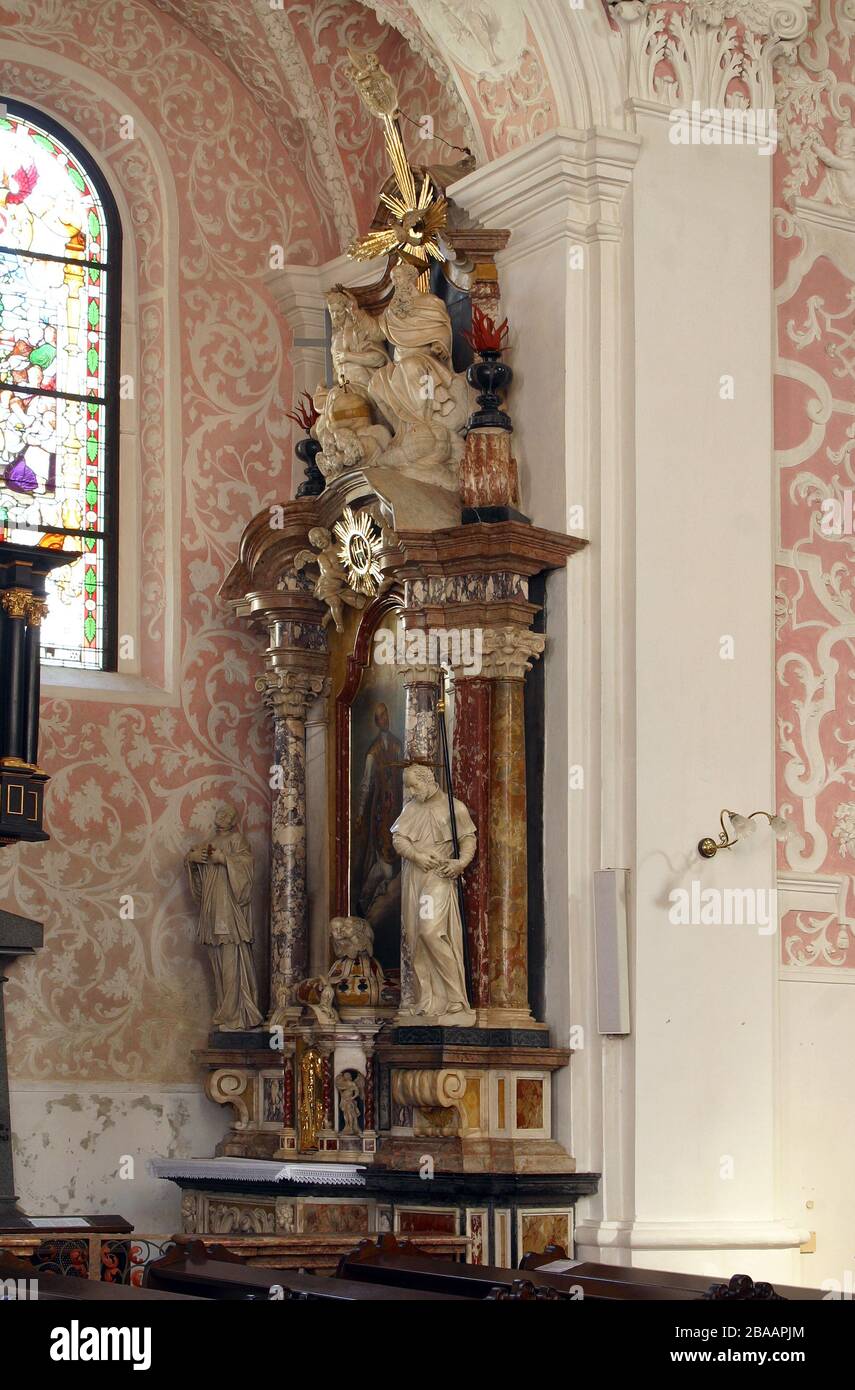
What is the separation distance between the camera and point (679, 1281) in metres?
6.89

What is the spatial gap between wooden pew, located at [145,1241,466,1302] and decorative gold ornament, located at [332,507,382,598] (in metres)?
3.57

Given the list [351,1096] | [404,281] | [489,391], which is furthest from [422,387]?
[351,1096]

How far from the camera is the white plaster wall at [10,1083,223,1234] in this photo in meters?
10.2

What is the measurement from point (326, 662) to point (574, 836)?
2.03m

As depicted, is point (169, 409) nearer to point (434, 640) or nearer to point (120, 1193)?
point (434, 640)

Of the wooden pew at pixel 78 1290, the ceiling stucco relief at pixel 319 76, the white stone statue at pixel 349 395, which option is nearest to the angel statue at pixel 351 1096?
the white stone statue at pixel 349 395

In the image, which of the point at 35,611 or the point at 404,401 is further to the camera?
the point at 404,401

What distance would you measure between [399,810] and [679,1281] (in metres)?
3.63

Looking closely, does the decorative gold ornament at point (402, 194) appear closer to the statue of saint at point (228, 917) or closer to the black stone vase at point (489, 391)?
the black stone vase at point (489, 391)

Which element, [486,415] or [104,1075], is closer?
[486,415]

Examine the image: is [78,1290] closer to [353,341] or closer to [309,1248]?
[309,1248]

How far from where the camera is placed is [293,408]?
38.5 feet

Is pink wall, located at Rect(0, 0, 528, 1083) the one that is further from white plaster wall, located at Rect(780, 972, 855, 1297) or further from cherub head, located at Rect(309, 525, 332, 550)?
white plaster wall, located at Rect(780, 972, 855, 1297)
